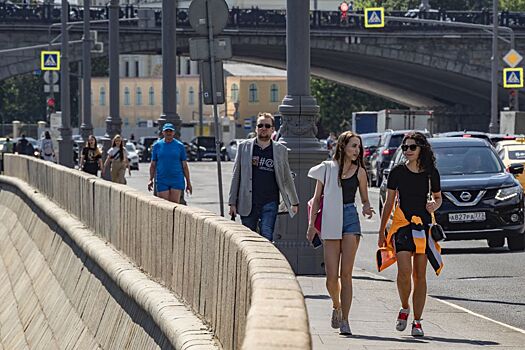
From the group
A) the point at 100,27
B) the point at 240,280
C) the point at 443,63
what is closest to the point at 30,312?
the point at 240,280

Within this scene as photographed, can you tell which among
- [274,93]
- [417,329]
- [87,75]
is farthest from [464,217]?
[274,93]

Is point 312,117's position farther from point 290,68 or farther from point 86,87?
point 86,87

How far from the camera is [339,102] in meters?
119

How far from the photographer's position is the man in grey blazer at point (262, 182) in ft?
42.1

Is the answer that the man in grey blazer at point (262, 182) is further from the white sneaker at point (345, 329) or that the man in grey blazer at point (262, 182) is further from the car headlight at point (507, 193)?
the car headlight at point (507, 193)

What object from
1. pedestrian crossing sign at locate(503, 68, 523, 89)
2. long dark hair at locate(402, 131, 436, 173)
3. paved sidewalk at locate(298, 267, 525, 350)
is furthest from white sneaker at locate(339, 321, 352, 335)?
pedestrian crossing sign at locate(503, 68, 523, 89)

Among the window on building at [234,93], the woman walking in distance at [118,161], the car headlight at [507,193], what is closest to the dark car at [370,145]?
the woman walking in distance at [118,161]

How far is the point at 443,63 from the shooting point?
86.3m

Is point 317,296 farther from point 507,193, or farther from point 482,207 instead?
point 507,193

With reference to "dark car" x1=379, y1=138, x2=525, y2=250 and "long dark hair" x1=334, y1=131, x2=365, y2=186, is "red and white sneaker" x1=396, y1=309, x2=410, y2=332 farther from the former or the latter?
"dark car" x1=379, y1=138, x2=525, y2=250

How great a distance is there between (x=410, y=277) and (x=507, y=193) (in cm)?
892

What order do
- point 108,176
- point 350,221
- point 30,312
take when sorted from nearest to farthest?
point 350,221
point 30,312
point 108,176

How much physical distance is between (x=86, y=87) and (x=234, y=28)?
116ft

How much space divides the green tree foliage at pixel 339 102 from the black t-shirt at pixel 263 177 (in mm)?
103593
